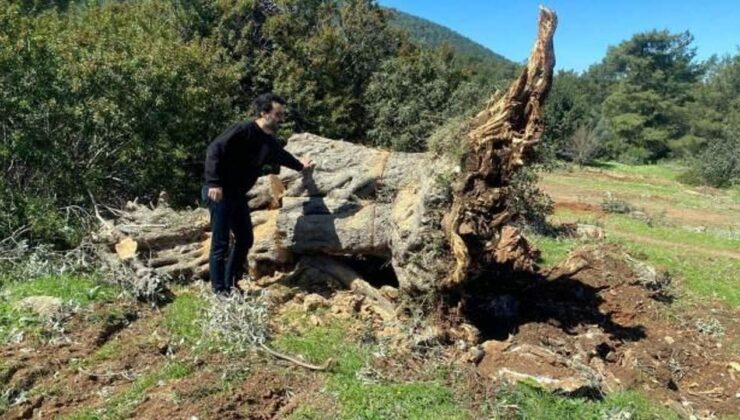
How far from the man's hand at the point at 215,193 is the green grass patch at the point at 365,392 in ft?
4.83

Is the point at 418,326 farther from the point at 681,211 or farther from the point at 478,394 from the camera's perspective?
the point at 681,211

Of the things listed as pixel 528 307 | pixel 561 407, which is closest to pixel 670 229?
pixel 528 307

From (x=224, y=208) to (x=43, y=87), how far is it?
4.16 meters

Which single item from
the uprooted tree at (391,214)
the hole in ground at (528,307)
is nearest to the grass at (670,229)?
the hole in ground at (528,307)

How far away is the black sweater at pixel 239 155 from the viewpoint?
6.18 m

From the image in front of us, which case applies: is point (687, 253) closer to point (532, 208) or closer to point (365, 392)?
point (532, 208)

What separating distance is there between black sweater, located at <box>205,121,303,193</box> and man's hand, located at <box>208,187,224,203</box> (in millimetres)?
56

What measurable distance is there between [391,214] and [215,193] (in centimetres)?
189

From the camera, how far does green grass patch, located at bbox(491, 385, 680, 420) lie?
199 inches

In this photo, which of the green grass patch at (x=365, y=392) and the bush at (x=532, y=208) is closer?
the green grass patch at (x=365, y=392)

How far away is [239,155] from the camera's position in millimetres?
6355

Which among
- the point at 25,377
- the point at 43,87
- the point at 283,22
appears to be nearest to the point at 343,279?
the point at 25,377

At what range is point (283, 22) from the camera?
1981cm

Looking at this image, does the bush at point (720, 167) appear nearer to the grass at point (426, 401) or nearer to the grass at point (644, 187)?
the grass at point (644, 187)
